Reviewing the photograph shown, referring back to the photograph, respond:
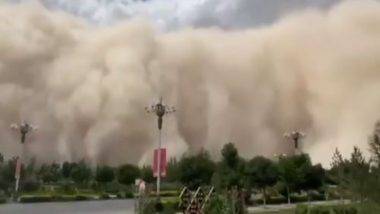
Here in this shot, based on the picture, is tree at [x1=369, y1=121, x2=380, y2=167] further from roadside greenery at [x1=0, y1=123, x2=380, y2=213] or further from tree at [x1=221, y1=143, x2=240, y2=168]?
tree at [x1=221, y1=143, x2=240, y2=168]

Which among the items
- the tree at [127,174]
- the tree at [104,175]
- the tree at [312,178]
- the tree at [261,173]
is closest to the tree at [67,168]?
the tree at [104,175]

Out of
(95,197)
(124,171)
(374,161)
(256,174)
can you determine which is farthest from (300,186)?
(374,161)

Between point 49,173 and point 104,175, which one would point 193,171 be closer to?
point 104,175

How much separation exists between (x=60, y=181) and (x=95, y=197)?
19328 millimetres

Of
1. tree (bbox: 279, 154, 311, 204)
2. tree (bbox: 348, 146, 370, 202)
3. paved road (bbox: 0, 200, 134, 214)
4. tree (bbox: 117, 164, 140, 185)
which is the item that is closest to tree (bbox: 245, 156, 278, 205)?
tree (bbox: 279, 154, 311, 204)

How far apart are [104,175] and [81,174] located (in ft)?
9.63

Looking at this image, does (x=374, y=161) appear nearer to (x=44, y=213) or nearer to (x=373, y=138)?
(x=373, y=138)

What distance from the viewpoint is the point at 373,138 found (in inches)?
357

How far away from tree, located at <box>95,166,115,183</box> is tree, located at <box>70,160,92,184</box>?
4.28 feet

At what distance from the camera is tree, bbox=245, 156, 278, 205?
141 ft

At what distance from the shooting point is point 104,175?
64125 mm

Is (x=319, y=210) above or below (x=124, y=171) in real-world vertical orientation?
below

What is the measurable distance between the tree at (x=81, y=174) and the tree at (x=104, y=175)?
4.28 feet

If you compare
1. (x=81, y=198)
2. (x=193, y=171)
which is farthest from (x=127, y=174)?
(x=193, y=171)
